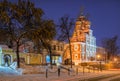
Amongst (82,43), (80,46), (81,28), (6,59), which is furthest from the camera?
(81,28)

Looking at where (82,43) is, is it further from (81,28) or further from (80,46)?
(81,28)

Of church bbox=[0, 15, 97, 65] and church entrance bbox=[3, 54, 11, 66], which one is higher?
church bbox=[0, 15, 97, 65]

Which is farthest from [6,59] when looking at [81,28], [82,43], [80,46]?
[81,28]

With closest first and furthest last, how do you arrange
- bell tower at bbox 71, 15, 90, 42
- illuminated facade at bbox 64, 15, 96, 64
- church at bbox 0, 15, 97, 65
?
church at bbox 0, 15, 97, 65 < illuminated facade at bbox 64, 15, 96, 64 < bell tower at bbox 71, 15, 90, 42

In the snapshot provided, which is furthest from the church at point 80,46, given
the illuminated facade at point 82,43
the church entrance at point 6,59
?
the church entrance at point 6,59

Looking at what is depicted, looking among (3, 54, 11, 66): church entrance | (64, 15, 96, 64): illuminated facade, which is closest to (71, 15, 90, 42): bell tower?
(64, 15, 96, 64): illuminated facade

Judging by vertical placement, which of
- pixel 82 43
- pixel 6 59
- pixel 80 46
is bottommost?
pixel 6 59

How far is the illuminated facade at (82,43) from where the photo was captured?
395ft

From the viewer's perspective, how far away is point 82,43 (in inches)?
4833

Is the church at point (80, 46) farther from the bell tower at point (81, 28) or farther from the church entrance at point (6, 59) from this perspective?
the church entrance at point (6, 59)

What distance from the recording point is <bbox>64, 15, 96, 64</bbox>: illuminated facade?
120312mm

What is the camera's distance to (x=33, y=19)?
1754 inches

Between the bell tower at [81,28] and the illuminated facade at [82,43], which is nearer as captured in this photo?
the illuminated facade at [82,43]

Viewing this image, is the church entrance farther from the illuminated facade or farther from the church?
the illuminated facade
